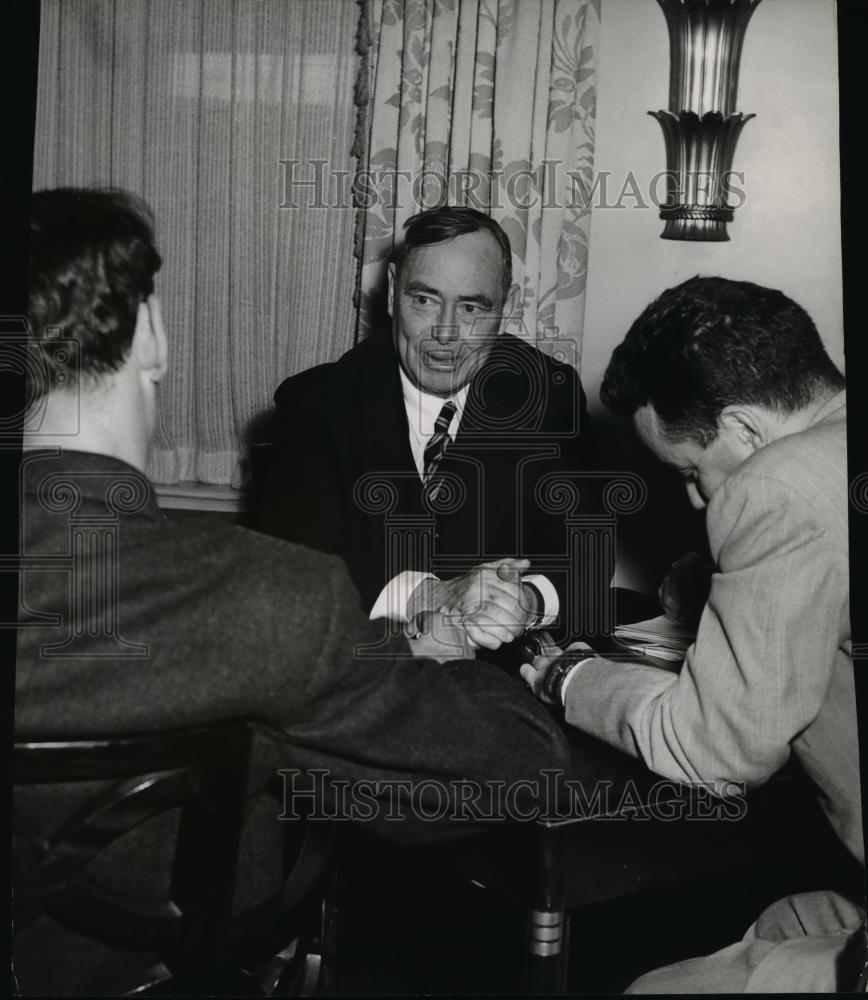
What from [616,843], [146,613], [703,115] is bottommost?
[616,843]

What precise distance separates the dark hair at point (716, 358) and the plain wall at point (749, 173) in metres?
0.15

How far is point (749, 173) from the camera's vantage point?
53.8 inches

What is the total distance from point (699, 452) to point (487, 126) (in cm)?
66

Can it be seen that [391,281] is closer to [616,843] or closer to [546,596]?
[546,596]

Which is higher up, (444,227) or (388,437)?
(444,227)

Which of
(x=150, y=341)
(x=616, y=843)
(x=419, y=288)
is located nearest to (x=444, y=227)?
(x=419, y=288)

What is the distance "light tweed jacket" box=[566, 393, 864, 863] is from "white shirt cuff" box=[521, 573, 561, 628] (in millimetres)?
350

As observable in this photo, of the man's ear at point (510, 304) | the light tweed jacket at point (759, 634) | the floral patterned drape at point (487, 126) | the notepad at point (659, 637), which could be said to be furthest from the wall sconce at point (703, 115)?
the notepad at point (659, 637)

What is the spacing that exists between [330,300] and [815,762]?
967 mm

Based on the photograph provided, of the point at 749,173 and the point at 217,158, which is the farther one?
the point at 217,158

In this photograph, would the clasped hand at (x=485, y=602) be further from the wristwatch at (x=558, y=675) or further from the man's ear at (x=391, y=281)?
the man's ear at (x=391, y=281)

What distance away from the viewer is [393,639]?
901 millimetres

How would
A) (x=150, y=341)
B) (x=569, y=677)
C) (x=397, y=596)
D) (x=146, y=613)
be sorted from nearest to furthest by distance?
1. (x=146, y=613)
2. (x=150, y=341)
3. (x=569, y=677)
4. (x=397, y=596)

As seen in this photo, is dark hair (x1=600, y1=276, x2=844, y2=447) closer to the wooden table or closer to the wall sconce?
the wall sconce
